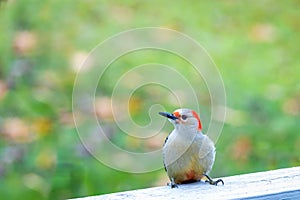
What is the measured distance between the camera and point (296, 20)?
4.62 m

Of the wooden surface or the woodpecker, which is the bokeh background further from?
the wooden surface

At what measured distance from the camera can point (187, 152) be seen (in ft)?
5.17

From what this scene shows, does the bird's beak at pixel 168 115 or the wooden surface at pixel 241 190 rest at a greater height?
the bird's beak at pixel 168 115

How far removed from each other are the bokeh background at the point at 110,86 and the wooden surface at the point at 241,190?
3.90 feet

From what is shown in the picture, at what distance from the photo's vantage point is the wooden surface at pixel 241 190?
4.40 feet

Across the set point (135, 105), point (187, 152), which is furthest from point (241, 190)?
point (135, 105)

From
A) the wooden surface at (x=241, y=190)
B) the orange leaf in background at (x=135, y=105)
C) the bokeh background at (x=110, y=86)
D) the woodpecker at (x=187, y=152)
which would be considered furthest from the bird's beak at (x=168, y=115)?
the orange leaf in background at (x=135, y=105)

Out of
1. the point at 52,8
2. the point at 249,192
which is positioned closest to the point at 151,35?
the point at 52,8

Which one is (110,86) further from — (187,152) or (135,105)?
(187,152)

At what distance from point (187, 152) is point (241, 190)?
0.23 meters

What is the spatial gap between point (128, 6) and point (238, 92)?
106 centimetres

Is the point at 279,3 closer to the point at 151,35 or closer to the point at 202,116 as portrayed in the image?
the point at 151,35

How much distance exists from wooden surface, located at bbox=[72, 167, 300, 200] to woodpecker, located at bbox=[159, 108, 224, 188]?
0.06 metres

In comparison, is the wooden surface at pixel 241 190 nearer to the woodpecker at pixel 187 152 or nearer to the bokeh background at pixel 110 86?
the woodpecker at pixel 187 152
